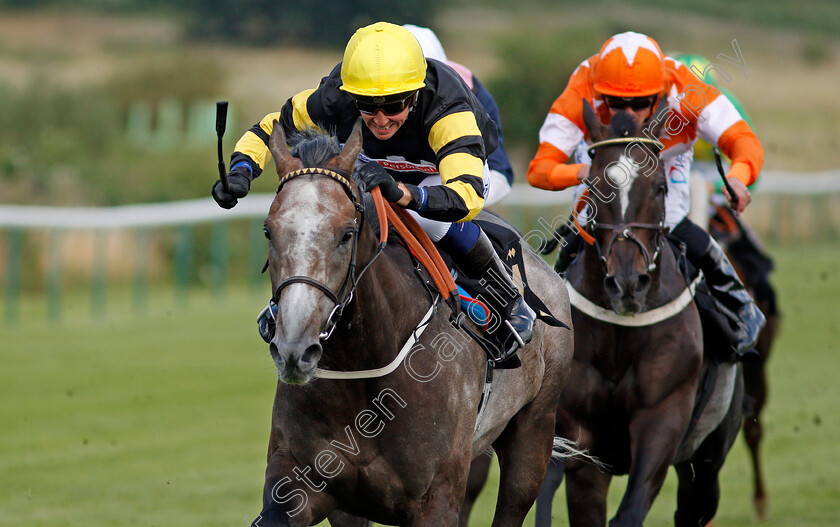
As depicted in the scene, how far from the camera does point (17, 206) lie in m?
17.4

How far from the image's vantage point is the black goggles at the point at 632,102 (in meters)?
5.23

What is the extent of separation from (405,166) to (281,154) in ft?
2.64

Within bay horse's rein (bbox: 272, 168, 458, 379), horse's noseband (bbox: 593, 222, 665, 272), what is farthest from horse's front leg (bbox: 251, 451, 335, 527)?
horse's noseband (bbox: 593, 222, 665, 272)

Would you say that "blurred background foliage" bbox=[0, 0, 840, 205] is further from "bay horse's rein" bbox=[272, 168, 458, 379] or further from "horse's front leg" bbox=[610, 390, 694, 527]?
"bay horse's rein" bbox=[272, 168, 458, 379]

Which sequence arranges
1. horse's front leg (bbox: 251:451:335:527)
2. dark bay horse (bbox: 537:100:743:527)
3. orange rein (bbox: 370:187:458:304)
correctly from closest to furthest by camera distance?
1. horse's front leg (bbox: 251:451:335:527)
2. orange rein (bbox: 370:187:458:304)
3. dark bay horse (bbox: 537:100:743:527)

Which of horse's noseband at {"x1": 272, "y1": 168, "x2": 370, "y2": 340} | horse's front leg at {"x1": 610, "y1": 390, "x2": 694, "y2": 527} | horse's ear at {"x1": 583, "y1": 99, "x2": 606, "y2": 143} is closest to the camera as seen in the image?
horse's noseband at {"x1": 272, "y1": 168, "x2": 370, "y2": 340}

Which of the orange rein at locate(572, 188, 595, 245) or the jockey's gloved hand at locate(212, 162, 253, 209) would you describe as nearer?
the jockey's gloved hand at locate(212, 162, 253, 209)

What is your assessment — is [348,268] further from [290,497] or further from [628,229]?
[628,229]

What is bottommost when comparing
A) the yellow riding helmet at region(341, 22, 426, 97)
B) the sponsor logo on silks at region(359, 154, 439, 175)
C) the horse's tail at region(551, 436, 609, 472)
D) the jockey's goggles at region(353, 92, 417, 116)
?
the horse's tail at region(551, 436, 609, 472)

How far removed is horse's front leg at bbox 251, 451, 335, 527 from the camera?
3.58 meters

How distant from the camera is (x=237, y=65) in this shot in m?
22.8

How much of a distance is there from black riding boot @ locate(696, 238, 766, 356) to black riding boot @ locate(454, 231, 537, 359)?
63.9 inches

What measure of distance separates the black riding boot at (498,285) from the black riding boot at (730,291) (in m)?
1.62

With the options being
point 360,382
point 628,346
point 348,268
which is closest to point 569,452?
point 628,346
